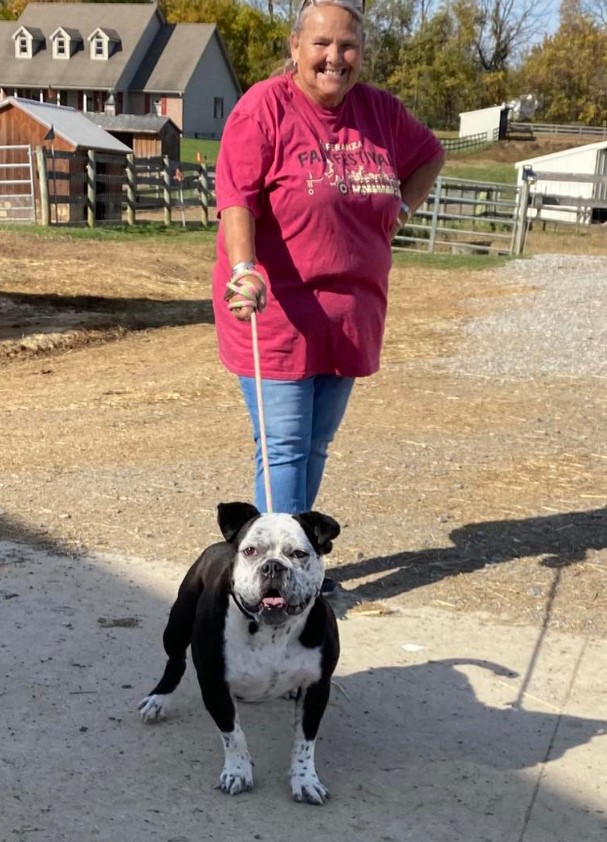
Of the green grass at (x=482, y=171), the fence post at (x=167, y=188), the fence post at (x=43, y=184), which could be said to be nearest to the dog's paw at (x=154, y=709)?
the fence post at (x=43, y=184)

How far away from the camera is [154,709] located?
3211 millimetres

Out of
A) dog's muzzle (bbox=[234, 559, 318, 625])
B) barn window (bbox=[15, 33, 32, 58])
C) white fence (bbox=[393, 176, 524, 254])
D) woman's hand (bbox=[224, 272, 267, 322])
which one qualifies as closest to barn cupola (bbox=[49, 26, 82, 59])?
barn window (bbox=[15, 33, 32, 58])

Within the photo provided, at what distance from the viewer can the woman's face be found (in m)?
3.47

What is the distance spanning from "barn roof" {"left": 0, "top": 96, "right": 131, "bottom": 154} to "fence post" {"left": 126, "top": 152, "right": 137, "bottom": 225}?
0.85m

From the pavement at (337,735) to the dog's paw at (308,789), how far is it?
28mm

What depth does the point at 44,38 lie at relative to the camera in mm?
57000

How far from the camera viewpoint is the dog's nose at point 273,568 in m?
2.67

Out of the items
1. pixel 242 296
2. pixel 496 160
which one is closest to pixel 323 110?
pixel 242 296

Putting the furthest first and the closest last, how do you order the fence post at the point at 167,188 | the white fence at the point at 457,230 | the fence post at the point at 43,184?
the fence post at the point at 167,188, the fence post at the point at 43,184, the white fence at the point at 457,230

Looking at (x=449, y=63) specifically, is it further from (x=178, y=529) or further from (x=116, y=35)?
(x=178, y=529)

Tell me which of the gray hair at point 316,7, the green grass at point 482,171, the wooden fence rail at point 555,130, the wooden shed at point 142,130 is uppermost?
the gray hair at point 316,7

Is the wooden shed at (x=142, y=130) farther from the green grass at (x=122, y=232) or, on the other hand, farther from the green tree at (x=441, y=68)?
the green tree at (x=441, y=68)

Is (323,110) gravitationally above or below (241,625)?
above

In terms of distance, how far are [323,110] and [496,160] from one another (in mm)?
50871
